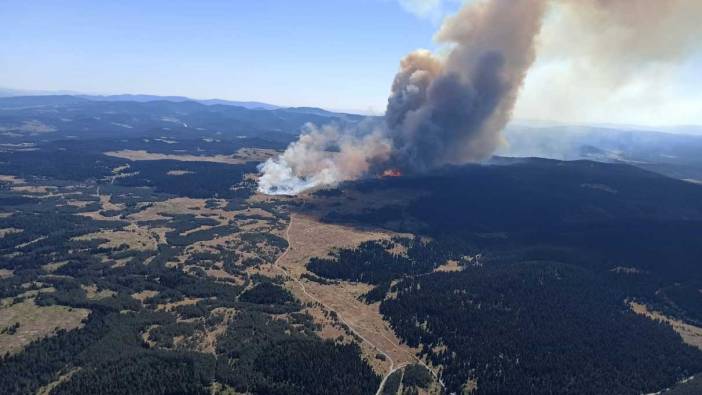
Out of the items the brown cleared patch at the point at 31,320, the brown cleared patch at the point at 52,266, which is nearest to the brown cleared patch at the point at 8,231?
the brown cleared patch at the point at 52,266

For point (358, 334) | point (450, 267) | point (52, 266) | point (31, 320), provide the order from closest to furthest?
point (31, 320) < point (358, 334) < point (52, 266) < point (450, 267)

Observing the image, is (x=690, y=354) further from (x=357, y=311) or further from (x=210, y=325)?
(x=210, y=325)

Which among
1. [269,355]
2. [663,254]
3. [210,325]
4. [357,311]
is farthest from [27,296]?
[663,254]

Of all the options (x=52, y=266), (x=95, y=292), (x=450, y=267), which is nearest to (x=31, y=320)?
(x=95, y=292)

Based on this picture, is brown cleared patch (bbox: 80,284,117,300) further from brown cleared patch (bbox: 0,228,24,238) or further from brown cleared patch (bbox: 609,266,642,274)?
brown cleared patch (bbox: 609,266,642,274)

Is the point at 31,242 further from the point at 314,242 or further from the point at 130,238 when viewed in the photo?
the point at 314,242

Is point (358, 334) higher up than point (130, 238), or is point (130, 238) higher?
point (358, 334)
